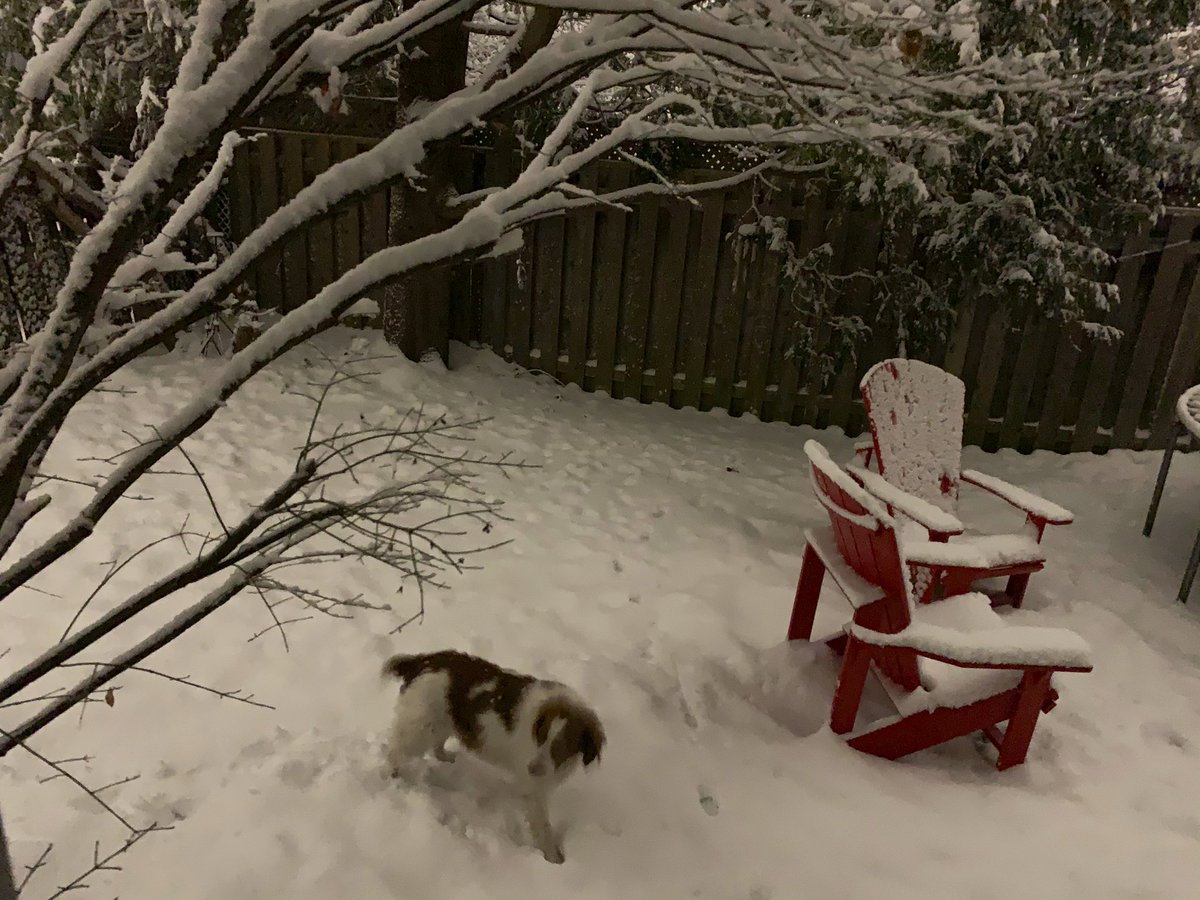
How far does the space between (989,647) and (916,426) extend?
181cm

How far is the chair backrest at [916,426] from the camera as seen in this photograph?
13.4ft

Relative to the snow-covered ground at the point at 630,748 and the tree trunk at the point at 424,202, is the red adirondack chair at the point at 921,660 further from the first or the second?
the tree trunk at the point at 424,202

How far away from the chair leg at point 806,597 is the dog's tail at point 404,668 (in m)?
1.65

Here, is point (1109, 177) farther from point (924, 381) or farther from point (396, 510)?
point (396, 510)

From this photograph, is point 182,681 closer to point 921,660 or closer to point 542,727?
point 542,727

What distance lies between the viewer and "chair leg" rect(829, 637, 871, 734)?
2834 mm

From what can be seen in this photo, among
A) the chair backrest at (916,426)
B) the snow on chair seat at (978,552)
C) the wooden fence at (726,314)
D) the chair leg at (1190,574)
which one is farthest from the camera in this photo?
the wooden fence at (726,314)

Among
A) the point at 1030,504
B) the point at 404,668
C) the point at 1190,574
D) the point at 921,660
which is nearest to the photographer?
the point at 404,668

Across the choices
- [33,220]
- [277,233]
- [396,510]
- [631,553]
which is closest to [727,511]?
[631,553]

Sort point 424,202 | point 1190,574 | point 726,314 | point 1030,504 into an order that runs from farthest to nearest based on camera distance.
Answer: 1. point 726,314
2. point 424,202
3. point 1190,574
4. point 1030,504

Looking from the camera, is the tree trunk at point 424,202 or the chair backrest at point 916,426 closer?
the chair backrest at point 916,426

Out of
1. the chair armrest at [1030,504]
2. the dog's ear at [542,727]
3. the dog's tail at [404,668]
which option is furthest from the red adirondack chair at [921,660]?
the dog's tail at [404,668]

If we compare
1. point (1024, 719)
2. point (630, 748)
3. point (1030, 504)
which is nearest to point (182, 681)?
point (630, 748)

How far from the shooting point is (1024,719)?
282 centimetres
